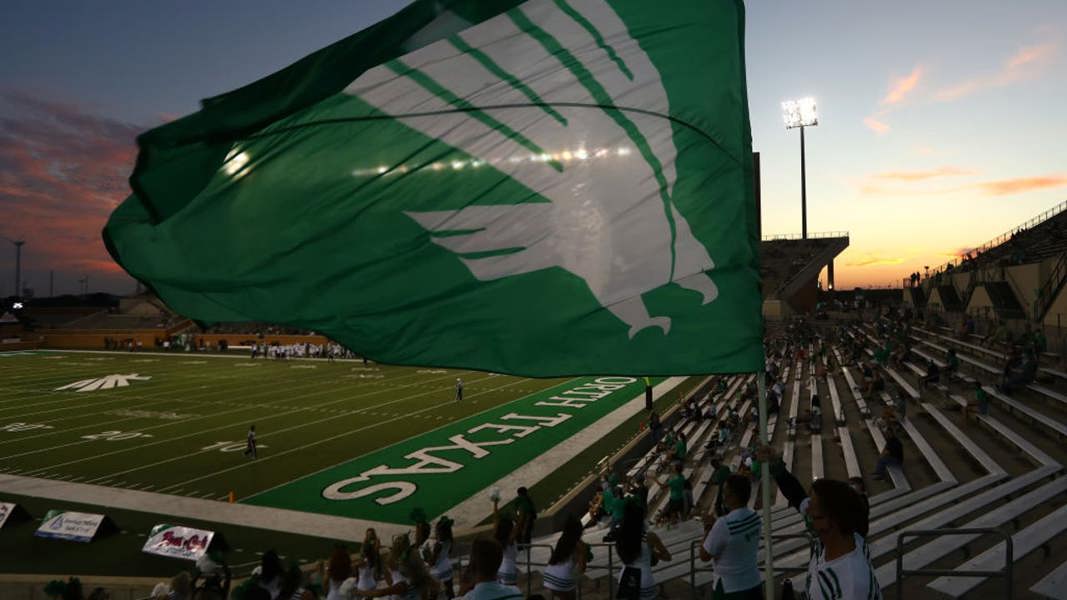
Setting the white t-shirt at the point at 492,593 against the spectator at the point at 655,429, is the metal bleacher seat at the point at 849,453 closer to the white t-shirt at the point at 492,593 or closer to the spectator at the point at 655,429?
the spectator at the point at 655,429

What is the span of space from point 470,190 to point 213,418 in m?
25.0

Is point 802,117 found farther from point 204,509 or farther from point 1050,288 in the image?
point 204,509

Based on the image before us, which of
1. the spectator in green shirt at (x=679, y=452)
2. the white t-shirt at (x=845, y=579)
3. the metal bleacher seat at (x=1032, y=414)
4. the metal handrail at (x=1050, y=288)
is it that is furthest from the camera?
the metal handrail at (x=1050, y=288)

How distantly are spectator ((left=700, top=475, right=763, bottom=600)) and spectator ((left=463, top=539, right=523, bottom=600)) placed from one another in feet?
4.72

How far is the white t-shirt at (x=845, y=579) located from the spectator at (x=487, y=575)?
118cm

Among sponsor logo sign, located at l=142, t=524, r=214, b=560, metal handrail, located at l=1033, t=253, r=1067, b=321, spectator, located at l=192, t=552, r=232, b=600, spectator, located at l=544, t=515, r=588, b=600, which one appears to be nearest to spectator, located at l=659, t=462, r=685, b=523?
spectator, located at l=544, t=515, r=588, b=600

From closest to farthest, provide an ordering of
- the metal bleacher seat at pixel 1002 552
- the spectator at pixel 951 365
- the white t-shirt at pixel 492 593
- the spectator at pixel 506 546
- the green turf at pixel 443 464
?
the white t-shirt at pixel 492 593 → the metal bleacher seat at pixel 1002 552 → the spectator at pixel 506 546 → the green turf at pixel 443 464 → the spectator at pixel 951 365

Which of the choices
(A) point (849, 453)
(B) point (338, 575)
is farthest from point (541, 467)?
(B) point (338, 575)

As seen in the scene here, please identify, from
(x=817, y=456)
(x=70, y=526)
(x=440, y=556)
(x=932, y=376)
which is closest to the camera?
(x=440, y=556)

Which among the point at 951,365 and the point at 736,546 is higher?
the point at 736,546

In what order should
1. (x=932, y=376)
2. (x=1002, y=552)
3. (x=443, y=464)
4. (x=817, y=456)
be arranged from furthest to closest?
(x=932, y=376)
(x=443, y=464)
(x=817, y=456)
(x=1002, y=552)

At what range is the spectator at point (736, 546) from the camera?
150 inches

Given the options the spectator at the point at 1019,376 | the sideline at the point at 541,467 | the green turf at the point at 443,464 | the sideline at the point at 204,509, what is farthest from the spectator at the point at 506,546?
the spectator at the point at 1019,376

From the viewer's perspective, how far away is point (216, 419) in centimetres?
2552
